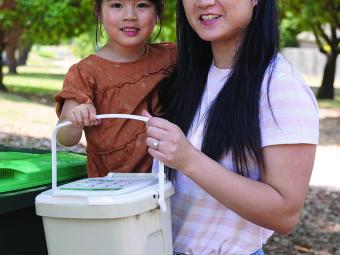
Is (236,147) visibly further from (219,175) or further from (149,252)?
(149,252)

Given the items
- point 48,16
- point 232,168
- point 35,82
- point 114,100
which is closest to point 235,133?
point 232,168

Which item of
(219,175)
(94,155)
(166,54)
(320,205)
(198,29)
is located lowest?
(320,205)

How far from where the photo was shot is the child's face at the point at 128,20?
2.21 metres

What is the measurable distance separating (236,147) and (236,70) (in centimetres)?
23

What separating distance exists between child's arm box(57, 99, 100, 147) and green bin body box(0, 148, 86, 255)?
0.20 meters

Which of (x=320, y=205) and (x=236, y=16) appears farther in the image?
(x=320, y=205)

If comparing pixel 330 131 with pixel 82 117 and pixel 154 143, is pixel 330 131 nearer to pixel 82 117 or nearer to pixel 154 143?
pixel 82 117

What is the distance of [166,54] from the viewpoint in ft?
7.55

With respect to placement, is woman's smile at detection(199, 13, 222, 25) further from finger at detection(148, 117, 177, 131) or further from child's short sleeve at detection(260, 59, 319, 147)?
finger at detection(148, 117, 177, 131)

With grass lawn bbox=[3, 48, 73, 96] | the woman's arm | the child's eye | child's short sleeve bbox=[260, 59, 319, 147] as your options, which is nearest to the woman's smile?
child's short sleeve bbox=[260, 59, 319, 147]

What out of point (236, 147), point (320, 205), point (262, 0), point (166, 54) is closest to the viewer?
point (236, 147)

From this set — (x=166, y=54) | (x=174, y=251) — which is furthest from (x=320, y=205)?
(x=174, y=251)

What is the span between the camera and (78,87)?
2.05 m

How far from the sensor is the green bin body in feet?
6.63
